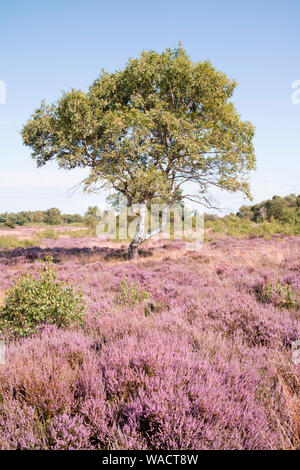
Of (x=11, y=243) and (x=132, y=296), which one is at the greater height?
(x=11, y=243)

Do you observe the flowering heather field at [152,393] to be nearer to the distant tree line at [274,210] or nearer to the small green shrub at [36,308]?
the small green shrub at [36,308]

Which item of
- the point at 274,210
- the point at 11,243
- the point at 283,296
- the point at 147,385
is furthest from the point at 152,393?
the point at 274,210

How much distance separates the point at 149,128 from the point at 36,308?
37.0 ft

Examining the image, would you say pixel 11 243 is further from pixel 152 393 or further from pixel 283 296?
pixel 152 393

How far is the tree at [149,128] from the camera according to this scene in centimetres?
1251

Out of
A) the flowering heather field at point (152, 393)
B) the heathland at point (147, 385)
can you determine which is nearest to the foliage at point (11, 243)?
the heathland at point (147, 385)

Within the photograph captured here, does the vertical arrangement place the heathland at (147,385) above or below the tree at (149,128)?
below

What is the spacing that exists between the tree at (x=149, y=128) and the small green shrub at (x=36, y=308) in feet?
27.9

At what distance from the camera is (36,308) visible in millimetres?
4453

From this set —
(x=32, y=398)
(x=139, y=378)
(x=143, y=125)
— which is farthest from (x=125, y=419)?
(x=143, y=125)

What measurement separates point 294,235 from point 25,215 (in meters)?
102

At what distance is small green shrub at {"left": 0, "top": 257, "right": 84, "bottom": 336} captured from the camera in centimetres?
438

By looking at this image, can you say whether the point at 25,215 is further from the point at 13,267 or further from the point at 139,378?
the point at 139,378

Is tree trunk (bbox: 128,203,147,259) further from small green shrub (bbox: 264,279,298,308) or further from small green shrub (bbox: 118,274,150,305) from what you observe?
small green shrub (bbox: 264,279,298,308)
